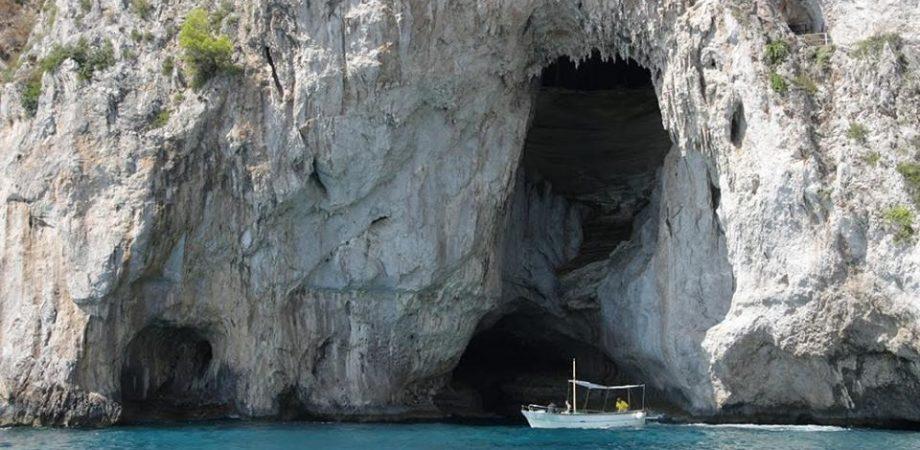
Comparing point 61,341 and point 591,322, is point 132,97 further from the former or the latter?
point 591,322

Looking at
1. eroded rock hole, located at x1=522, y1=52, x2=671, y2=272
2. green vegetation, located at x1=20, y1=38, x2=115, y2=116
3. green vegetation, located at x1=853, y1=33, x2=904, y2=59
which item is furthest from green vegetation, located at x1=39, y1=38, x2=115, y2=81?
green vegetation, located at x1=853, y1=33, x2=904, y2=59

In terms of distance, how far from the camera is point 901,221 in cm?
2842

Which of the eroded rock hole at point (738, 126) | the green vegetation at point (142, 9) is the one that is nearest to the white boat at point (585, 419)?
the eroded rock hole at point (738, 126)

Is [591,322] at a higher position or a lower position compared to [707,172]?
lower

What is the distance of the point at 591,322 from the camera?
127 feet

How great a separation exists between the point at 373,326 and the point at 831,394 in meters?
12.5

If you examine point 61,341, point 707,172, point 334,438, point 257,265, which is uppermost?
point 707,172

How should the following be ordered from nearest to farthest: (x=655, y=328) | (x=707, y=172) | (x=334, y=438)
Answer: (x=334, y=438) → (x=707, y=172) → (x=655, y=328)

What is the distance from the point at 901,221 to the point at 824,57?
489 cm

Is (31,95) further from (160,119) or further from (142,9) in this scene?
(160,119)

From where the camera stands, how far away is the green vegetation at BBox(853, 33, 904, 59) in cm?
3031

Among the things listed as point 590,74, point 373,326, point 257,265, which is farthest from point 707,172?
point 257,265

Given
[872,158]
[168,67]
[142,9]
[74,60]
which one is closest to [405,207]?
[168,67]

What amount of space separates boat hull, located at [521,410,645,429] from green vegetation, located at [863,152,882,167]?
932cm
